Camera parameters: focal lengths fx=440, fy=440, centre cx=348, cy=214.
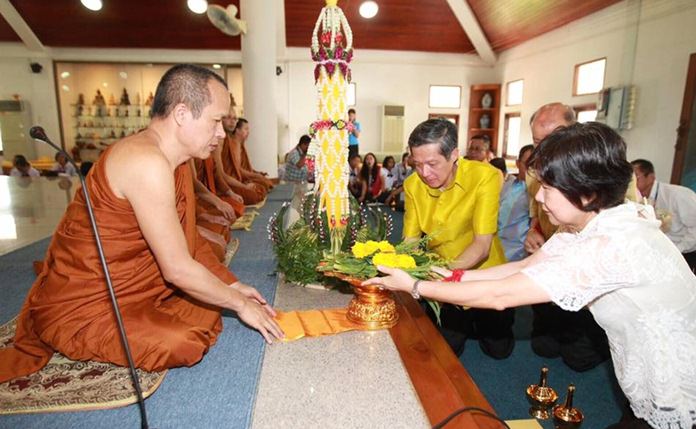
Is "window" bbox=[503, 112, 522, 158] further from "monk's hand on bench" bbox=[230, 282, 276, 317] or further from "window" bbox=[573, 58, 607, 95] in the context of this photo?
"monk's hand on bench" bbox=[230, 282, 276, 317]

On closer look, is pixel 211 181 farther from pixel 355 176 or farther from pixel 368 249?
pixel 355 176

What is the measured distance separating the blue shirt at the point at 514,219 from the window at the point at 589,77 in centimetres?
524

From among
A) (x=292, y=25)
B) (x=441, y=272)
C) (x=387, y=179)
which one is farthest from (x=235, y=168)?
(x=292, y=25)

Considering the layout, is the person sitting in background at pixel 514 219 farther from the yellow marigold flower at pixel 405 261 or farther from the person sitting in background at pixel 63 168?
the person sitting in background at pixel 63 168

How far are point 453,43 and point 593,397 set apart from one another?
10482 millimetres

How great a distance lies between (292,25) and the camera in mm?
10398

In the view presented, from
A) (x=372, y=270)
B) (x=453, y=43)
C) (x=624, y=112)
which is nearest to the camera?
(x=372, y=270)

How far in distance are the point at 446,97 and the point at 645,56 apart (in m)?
5.87

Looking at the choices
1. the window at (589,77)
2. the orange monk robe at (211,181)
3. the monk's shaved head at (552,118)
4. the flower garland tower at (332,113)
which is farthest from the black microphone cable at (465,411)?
the window at (589,77)

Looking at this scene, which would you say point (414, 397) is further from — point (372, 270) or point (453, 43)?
point (453, 43)

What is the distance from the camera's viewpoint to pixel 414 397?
1.45 m

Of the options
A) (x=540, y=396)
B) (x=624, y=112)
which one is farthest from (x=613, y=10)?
(x=540, y=396)

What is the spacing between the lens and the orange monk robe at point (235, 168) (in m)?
5.39

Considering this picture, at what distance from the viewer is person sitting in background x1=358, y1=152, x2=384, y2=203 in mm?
8320
